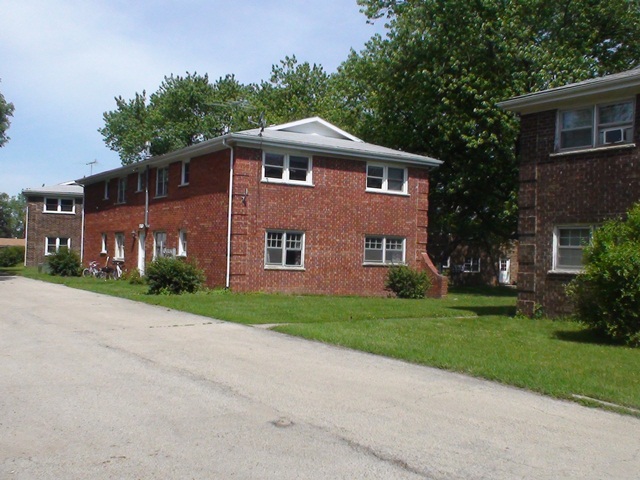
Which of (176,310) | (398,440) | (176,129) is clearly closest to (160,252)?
(176,310)

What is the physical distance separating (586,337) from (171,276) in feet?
41.3

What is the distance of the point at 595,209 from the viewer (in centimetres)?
1631

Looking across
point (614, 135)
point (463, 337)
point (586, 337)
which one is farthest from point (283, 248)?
point (586, 337)

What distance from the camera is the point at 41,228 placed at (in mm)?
46156

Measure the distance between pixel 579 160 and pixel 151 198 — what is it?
18.9m

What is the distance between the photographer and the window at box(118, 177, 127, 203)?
3316 cm

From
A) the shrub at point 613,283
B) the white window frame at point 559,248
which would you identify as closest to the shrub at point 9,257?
the white window frame at point 559,248

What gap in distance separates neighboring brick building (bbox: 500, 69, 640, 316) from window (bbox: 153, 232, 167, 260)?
15.8 metres

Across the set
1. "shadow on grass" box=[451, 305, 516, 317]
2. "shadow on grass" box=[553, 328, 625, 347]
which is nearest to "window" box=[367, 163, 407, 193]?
"shadow on grass" box=[451, 305, 516, 317]

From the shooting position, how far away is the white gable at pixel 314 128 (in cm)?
2800

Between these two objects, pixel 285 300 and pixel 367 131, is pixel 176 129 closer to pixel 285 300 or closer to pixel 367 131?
pixel 367 131

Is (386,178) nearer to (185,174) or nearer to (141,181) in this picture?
(185,174)

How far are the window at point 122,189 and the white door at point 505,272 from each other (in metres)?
27.4

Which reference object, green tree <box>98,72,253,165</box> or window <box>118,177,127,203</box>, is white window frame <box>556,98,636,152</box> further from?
green tree <box>98,72,253,165</box>
